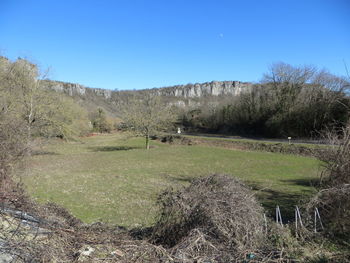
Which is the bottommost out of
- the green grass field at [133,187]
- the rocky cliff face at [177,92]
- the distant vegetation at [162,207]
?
the green grass field at [133,187]

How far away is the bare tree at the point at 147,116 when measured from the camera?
32344 mm

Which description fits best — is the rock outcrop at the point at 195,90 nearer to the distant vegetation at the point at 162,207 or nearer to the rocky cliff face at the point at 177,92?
the rocky cliff face at the point at 177,92

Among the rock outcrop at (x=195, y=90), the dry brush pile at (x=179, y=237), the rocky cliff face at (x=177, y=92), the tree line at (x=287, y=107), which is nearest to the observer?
the dry brush pile at (x=179, y=237)

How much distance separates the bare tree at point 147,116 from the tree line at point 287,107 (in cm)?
1872

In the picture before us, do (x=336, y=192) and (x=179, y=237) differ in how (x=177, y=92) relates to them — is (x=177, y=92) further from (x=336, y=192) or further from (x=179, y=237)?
(x=179, y=237)

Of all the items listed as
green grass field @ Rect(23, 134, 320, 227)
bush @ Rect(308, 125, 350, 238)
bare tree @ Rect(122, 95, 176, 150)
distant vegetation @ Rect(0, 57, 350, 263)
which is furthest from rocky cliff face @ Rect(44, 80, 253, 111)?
bush @ Rect(308, 125, 350, 238)

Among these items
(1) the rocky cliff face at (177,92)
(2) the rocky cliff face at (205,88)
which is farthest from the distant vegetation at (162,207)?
(2) the rocky cliff face at (205,88)

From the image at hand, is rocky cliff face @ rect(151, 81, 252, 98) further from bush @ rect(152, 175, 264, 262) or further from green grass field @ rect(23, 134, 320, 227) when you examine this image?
bush @ rect(152, 175, 264, 262)

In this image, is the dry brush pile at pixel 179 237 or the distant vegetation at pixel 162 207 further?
the distant vegetation at pixel 162 207

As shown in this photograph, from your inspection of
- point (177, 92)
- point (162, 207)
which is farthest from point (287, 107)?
point (177, 92)

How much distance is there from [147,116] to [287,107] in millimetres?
23535

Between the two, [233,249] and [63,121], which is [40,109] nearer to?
[63,121]

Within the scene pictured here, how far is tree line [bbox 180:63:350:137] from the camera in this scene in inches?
1270

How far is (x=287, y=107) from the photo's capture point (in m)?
39.6
